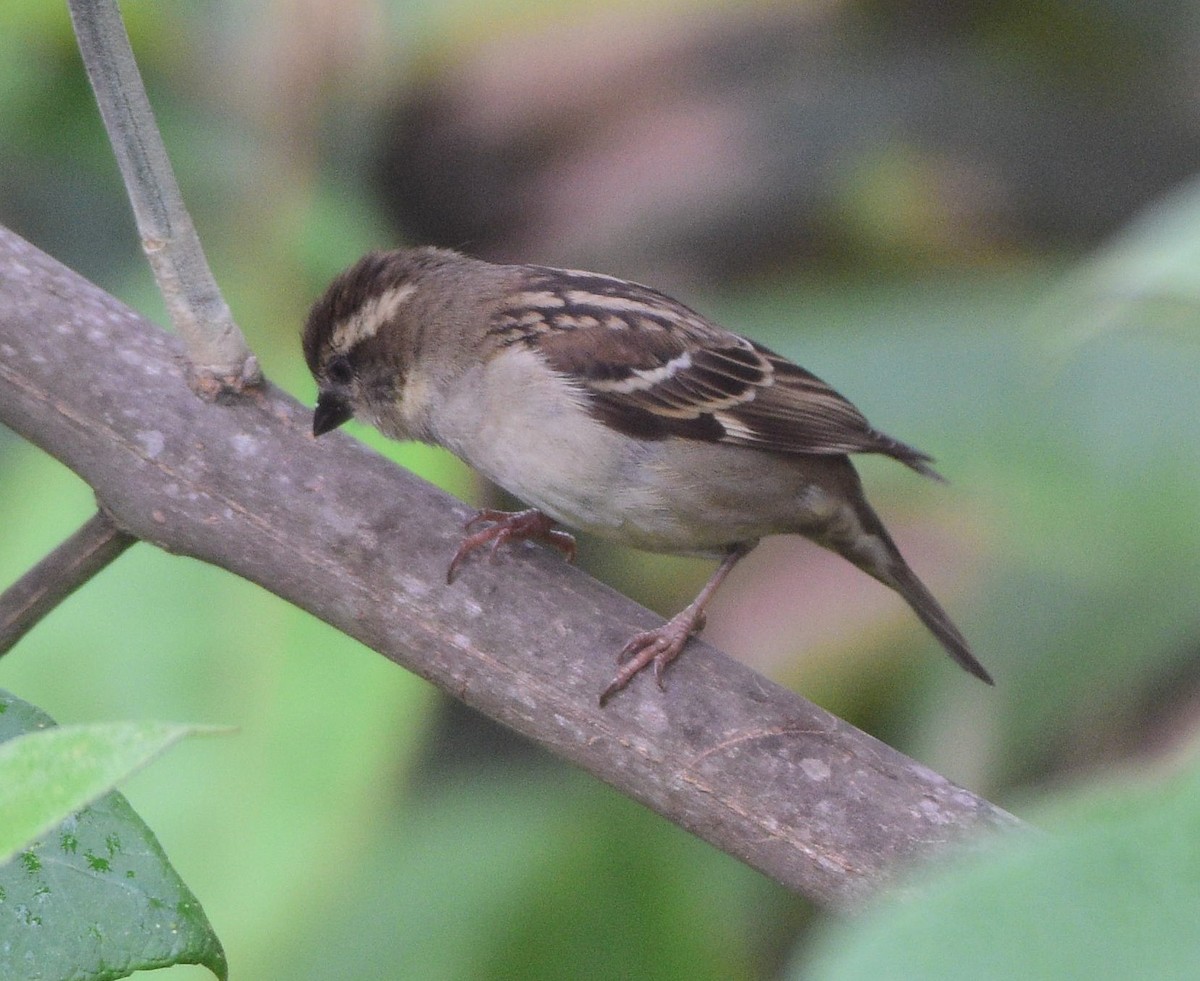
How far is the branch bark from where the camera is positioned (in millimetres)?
2092

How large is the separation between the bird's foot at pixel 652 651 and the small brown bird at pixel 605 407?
2.32 ft

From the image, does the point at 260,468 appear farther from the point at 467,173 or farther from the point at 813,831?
the point at 467,173

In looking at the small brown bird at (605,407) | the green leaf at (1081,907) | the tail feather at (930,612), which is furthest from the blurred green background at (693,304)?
the green leaf at (1081,907)

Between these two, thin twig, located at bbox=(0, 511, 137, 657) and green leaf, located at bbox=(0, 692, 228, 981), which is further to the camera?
thin twig, located at bbox=(0, 511, 137, 657)

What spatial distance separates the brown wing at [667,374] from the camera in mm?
3180

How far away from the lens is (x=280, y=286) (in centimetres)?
416

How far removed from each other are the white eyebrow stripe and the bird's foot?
1.25 meters

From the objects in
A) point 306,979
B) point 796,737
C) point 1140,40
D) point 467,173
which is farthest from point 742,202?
point 796,737

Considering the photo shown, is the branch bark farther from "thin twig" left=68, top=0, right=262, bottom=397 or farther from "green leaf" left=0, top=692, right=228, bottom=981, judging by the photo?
"green leaf" left=0, top=692, right=228, bottom=981

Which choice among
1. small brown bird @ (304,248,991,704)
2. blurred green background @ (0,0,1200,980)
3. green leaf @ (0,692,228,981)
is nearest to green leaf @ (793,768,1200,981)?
blurred green background @ (0,0,1200,980)

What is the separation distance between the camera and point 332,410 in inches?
122

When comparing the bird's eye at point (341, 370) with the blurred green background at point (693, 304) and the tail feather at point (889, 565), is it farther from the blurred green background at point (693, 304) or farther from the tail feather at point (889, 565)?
the tail feather at point (889, 565)

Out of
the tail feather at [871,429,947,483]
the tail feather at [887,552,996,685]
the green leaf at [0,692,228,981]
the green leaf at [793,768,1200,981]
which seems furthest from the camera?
the tail feather at [887,552,996,685]

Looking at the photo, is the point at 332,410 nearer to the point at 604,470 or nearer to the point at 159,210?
the point at 604,470
